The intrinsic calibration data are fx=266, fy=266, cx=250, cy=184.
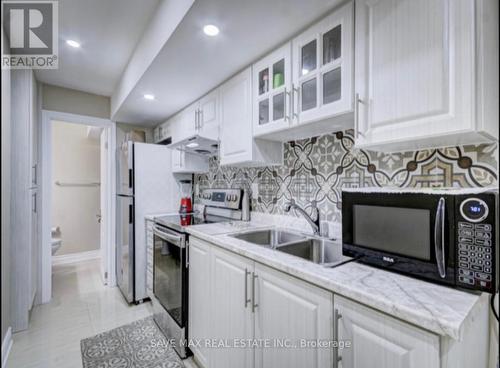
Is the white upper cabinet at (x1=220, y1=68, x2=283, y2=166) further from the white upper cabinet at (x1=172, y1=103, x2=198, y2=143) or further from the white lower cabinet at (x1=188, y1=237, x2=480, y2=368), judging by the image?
the white lower cabinet at (x1=188, y1=237, x2=480, y2=368)

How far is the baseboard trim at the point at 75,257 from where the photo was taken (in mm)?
4173

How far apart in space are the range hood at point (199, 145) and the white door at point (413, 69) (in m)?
1.34

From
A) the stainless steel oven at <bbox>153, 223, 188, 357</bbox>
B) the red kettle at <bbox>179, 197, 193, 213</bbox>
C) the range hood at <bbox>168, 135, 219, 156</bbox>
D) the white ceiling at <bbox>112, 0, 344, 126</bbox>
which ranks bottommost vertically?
the stainless steel oven at <bbox>153, 223, 188, 357</bbox>

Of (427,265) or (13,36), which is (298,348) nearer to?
(427,265)

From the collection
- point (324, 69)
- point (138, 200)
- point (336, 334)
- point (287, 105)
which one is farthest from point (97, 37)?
point (336, 334)

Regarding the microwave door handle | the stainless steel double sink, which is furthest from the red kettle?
the microwave door handle

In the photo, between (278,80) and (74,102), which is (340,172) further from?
Result: (74,102)

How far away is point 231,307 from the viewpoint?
58.4 inches

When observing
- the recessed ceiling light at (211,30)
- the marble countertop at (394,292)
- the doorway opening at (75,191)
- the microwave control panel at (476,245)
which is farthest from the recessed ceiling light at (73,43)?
the microwave control panel at (476,245)

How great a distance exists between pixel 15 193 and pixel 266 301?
234cm

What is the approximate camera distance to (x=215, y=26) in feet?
4.75

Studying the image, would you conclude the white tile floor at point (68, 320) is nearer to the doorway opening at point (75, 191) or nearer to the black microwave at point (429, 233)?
the doorway opening at point (75, 191)

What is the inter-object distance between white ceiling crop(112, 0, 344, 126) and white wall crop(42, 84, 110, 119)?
104 cm

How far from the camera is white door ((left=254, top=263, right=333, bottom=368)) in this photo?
1.01m
